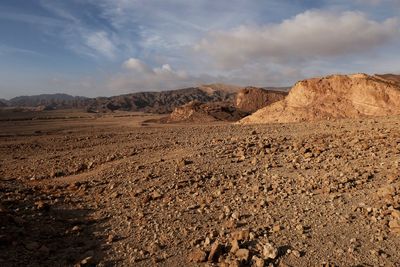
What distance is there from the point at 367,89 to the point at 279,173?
1488 cm

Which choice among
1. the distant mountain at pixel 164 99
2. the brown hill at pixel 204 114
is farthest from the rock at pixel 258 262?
the distant mountain at pixel 164 99

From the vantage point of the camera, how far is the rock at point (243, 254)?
5598 mm

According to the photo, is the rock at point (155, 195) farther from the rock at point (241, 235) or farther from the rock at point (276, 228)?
the rock at point (276, 228)

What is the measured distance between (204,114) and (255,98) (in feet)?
29.8

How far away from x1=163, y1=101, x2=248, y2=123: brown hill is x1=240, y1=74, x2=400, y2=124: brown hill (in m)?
20.2

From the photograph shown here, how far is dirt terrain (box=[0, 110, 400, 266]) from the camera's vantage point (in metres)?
5.91

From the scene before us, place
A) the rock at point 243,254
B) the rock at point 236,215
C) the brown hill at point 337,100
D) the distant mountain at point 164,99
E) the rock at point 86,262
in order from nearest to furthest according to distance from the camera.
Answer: the rock at point 243,254 < the rock at point 86,262 < the rock at point 236,215 < the brown hill at point 337,100 < the distant mountain at point 164,99

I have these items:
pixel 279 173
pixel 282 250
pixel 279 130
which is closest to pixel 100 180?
pixel 279 173

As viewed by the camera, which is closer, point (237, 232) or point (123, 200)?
point (237, 232)

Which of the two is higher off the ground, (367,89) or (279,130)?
(367,89)

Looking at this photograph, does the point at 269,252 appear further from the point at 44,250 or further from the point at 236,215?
the point at 44,250

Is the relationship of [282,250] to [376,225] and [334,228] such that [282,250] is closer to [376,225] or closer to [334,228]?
[334,228]

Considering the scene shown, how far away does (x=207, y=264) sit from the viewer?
223 inches

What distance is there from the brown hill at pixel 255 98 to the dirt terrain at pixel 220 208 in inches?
1551
